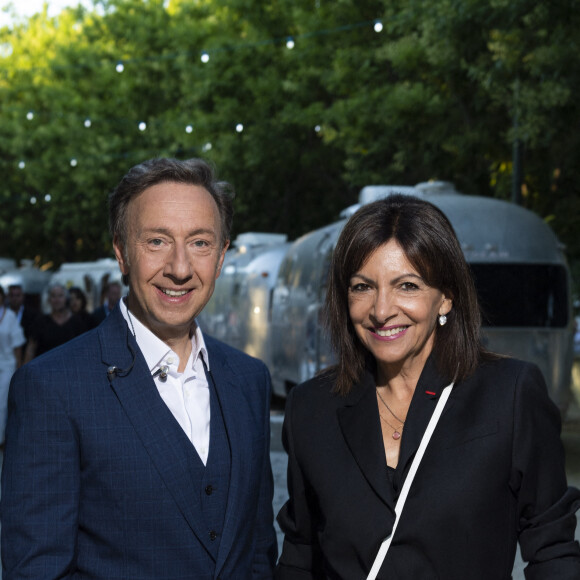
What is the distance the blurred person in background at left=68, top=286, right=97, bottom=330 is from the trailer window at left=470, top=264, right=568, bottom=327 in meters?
4.83

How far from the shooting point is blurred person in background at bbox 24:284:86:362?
15133 mm

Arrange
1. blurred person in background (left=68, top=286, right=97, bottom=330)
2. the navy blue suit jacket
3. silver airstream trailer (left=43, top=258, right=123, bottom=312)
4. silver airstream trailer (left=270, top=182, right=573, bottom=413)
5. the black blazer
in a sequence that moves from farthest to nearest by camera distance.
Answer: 1. silver airstream trailer (left=43, top=258, right=123, bottom=312)
2. blurred person in background (left=68, top=286, right=97, bottom=330)
3. silver airstream trailer (left=270, top=182, right=573, bottom=413)
4. the black blazer
5. the navy blue suit jacket

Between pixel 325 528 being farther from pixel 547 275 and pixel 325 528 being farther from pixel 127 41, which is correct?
pixel 127 41

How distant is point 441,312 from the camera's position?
3654 mm

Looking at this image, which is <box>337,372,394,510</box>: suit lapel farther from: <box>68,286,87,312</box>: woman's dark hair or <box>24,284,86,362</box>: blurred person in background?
<box>68,286,87,312</box>: woman's dark hair

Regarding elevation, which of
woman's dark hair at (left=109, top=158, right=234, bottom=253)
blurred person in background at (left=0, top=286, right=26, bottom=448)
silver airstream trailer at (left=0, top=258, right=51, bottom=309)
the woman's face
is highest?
woman's dark hair at (left=109, top=158, right=234, bottom=253)

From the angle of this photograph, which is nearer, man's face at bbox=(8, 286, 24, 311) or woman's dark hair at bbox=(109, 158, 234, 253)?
woman's dark hair at bbox=(109, 158, 234, 253)

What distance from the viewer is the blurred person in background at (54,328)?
15133mm

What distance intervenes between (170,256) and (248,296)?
2191 cm

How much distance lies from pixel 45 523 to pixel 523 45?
50.2 feet

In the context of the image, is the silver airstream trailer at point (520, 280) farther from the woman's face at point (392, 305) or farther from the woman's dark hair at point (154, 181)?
the woman's dark hair at point (154, 181)

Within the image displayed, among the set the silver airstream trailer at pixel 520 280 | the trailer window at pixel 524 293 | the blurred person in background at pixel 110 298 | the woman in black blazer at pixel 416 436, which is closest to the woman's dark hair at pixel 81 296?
the blurred person in background at pixel 110 298

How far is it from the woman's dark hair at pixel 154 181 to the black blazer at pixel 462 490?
73 centimetres

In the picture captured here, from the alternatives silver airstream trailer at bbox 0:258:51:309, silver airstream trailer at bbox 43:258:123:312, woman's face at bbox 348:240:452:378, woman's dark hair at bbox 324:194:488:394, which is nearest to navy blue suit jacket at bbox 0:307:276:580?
woman's face at bbox 348:240:452:378
